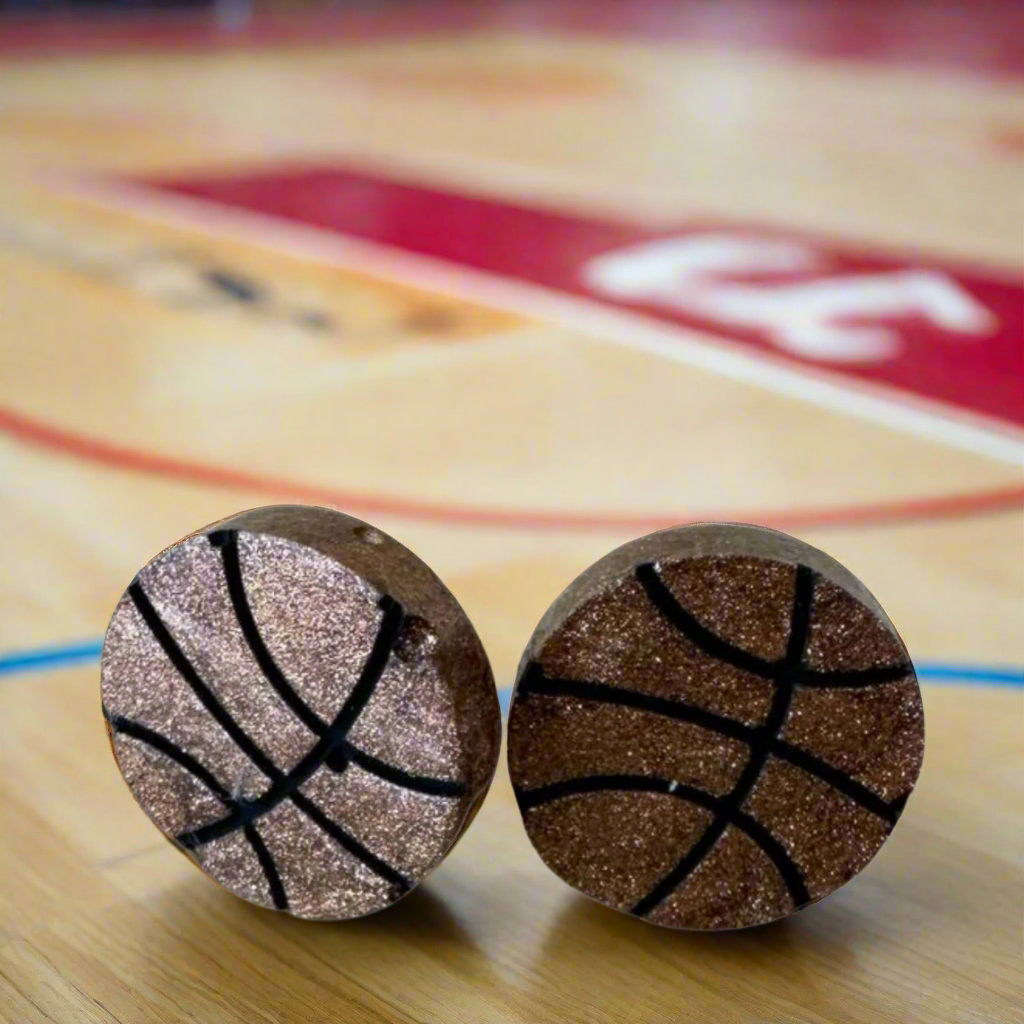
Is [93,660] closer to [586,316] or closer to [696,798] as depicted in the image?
[696,798]

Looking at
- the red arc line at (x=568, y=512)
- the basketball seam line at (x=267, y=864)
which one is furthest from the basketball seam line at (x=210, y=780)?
the red arc line at (x=568, y=512)

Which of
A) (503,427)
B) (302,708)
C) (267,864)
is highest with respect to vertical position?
(302,708)

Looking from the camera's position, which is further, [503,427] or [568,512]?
[503,427]

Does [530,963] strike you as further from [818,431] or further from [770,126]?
[770,126]

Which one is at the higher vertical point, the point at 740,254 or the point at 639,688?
the point at 639,688

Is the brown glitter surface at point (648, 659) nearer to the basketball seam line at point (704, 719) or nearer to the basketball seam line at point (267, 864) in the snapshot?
the basketball seam line at point (704, 719)

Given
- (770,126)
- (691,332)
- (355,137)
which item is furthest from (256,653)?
(770,126)

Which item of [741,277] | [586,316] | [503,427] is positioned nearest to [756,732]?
[503,427]
